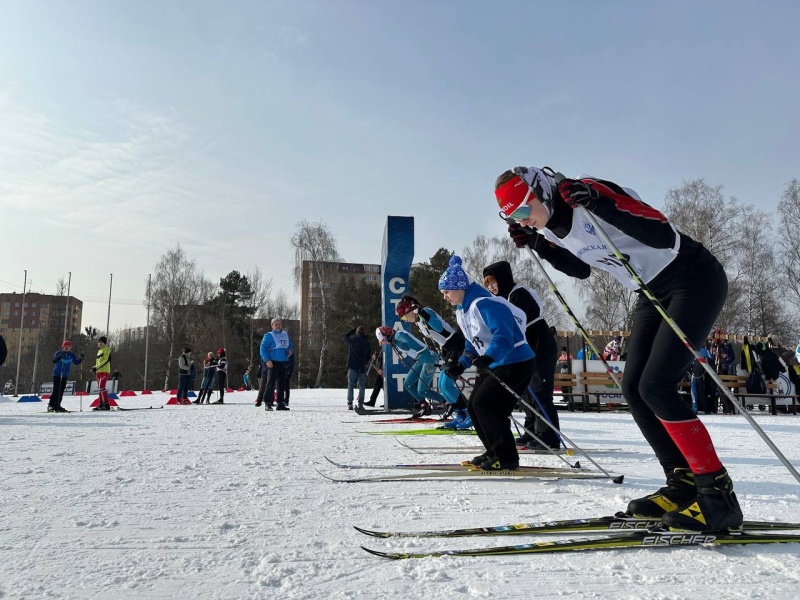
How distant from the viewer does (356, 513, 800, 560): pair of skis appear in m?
1.91

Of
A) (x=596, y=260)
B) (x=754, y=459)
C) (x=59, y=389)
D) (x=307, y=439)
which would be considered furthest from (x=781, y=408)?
(x=59, y=389)

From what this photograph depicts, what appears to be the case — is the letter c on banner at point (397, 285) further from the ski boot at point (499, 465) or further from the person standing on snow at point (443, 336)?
the ski boot at point (499, 465)

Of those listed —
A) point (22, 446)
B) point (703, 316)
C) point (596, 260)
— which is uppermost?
point (596, 260)

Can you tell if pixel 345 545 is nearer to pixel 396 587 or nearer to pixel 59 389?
pixel 396 587

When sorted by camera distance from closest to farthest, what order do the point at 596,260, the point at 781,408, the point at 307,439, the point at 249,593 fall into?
the point at 249,593 → the point at 596,260 → the point at 307,439 → the point at 781,408

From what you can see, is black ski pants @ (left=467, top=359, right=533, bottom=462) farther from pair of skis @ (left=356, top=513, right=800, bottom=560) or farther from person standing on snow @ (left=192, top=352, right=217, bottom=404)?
person standing on snow @ (left=192, top=352, right=217, bottom=404)

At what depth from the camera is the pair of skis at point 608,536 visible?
1912 mm

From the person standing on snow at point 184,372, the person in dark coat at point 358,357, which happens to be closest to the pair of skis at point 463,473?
the person in dark coat at point 358,357

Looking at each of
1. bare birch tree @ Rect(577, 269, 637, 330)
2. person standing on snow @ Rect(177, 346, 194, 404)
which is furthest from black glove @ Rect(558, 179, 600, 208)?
bare birch tree @ Rect(577, 269, 637, 330)

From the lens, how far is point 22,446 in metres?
5.16

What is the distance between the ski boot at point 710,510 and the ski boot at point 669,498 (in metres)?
0.13

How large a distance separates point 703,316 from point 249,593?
78.4 inches

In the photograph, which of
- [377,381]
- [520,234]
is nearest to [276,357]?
[377,381]

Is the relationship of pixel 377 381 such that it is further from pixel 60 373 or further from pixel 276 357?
pixel 60 373
